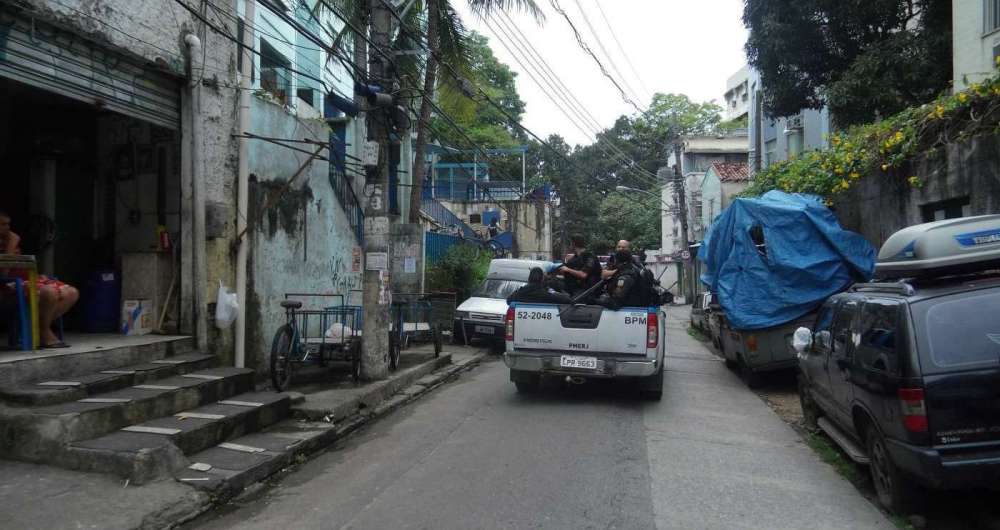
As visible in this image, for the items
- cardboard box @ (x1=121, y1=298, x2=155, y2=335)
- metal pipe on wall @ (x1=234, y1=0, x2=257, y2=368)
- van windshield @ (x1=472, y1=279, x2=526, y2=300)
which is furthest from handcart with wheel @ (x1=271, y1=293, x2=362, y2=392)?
van windshield @ (x1=472, y1=279, x2=526, y2=300)

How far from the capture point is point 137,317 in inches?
338

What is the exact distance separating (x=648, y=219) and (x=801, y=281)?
44.0m

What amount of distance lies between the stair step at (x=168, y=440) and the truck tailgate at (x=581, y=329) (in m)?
3.24

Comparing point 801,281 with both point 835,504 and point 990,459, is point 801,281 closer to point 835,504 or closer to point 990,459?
point 835,504

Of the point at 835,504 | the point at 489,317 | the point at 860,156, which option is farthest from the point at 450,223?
the point at 835,504

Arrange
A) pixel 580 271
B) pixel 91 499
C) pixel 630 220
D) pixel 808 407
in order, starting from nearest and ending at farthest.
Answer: pixel 91 499
pixel 808 407
pixel 580 271
pixel 630 220

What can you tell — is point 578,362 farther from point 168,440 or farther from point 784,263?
point 168,440

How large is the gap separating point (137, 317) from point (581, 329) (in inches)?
217

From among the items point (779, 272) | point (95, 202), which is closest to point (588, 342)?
point (779, 272)

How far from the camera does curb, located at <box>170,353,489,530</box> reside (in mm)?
5215

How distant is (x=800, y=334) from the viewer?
728 cm

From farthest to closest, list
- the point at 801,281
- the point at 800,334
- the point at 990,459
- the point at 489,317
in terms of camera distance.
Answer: the point at 489,317 → the point at 801,281 → the point at 800,334 → the point at 990,459

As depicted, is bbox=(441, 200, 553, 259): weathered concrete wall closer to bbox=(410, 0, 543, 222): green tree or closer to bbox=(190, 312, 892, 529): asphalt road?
bbox=(410, 0, 543, 222): green tree

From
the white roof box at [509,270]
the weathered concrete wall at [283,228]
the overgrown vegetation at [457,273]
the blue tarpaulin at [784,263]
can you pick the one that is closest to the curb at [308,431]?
the weathered concrete wall at [283,228]
